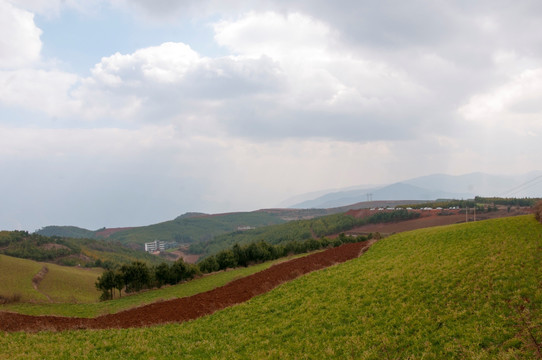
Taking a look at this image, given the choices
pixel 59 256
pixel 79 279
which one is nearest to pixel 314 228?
pixel 79 279

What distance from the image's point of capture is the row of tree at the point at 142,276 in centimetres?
6091

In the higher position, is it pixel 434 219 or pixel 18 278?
pixel 434 219

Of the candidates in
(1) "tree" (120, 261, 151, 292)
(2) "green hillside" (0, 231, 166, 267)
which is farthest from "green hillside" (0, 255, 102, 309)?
(2) "green hillside" (0, 231, 166, 267)

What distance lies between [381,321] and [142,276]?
55767mm

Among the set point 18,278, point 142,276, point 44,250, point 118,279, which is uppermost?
point 142,276

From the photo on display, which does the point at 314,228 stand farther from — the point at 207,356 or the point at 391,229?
the point at 207,356

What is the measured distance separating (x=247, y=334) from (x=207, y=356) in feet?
11.7

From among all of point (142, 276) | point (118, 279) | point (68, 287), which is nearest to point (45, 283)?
point (68, 287)

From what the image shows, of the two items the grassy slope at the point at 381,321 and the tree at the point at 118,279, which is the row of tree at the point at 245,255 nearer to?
the tree at the point at 118,279

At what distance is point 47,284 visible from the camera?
3162 inches

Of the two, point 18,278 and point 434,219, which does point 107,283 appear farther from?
point 434,219

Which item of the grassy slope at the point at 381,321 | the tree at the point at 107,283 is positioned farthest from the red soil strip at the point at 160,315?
the tree at the point at 107,283

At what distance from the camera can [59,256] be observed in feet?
509

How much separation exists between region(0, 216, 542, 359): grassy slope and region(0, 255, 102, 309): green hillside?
55453mm
